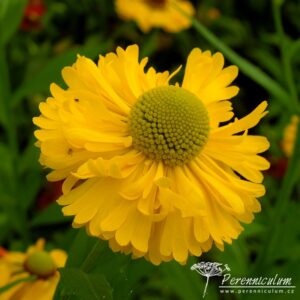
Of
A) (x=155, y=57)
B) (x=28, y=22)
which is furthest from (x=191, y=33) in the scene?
(x=28, y=22)

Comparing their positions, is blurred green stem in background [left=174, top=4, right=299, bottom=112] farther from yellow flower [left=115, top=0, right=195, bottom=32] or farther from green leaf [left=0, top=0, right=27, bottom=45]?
yellow flower [left=115, top=0, right=195, bottom=32]

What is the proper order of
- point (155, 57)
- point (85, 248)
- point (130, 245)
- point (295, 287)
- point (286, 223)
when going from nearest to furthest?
point (130, 245) < point (85, 248) < point (295, 287) < point (286, 223) < point (155, 57)

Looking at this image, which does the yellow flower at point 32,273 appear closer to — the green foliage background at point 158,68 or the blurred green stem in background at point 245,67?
the green foliage background at point 158,68

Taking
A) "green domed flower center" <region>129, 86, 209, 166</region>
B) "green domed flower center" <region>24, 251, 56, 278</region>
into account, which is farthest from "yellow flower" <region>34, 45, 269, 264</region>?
"green domed flower center" <region>24, 251, 56, 278</region>

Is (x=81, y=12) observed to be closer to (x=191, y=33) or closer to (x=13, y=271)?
(x=191, y=33)

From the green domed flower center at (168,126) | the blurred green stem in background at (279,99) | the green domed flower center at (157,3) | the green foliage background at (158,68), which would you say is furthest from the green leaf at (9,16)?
the green domed flower center at (157,3)

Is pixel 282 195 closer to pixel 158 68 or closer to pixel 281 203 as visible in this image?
pixel 281 203
